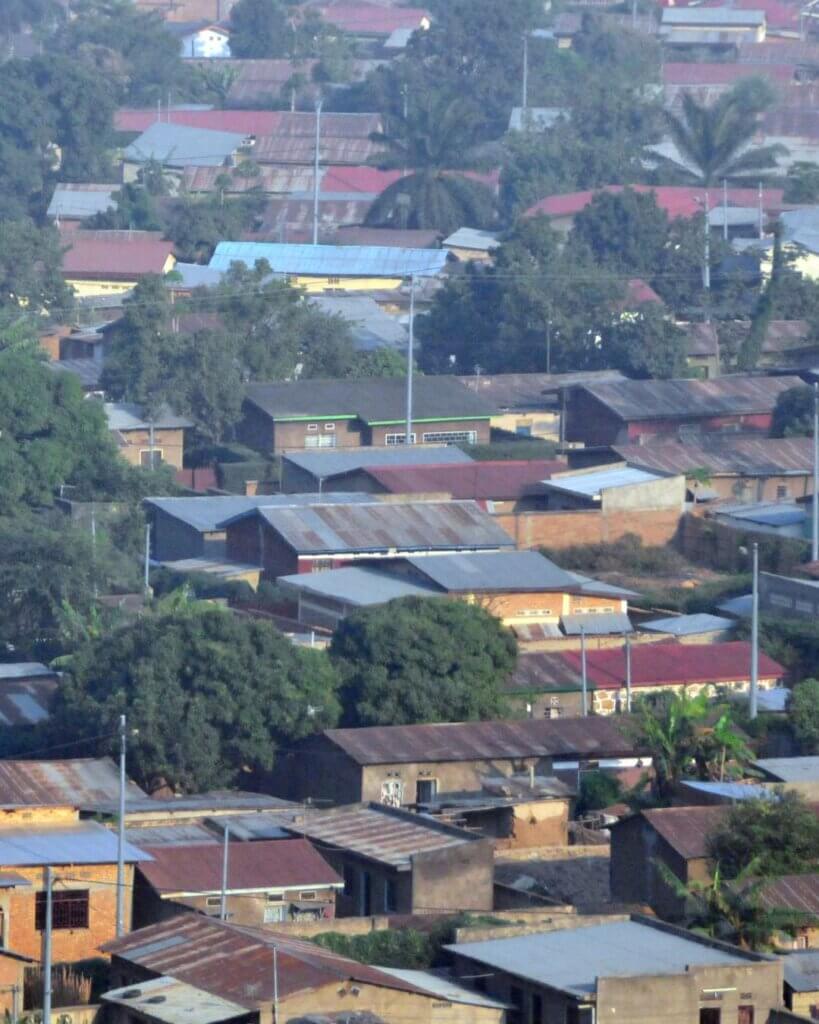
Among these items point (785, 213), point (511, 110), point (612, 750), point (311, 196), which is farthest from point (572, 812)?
point (511, 110)

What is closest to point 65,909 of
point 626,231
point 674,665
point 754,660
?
point 754,660

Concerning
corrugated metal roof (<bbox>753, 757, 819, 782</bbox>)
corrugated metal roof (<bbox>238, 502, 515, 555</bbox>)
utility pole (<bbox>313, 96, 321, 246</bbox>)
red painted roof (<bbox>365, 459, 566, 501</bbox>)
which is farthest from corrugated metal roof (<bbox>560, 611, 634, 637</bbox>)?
utility pole (<bbox>313, 96, 321, 246</bbox>)

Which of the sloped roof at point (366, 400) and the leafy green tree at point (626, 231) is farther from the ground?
the leafy green tree at point (626, 231)

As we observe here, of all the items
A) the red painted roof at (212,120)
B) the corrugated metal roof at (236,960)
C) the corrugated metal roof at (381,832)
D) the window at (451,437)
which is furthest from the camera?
the red painted roof at (212,120)

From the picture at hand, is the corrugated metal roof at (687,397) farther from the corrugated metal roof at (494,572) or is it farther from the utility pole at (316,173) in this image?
the utility pole at (316,173)

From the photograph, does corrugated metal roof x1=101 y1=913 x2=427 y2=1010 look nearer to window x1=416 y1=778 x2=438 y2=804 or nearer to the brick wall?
window x1=416 y1=778 x2=438 y2=804

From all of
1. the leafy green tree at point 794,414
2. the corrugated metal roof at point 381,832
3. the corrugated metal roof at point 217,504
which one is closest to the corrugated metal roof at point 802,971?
the corrugated metal roof at point 381,832
